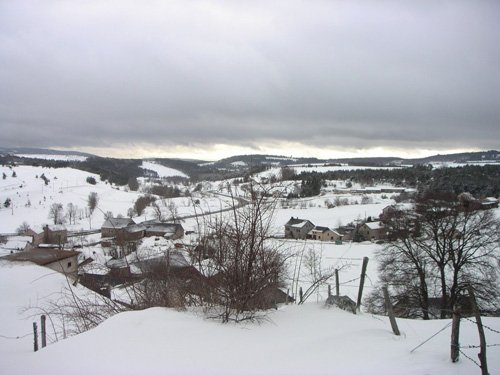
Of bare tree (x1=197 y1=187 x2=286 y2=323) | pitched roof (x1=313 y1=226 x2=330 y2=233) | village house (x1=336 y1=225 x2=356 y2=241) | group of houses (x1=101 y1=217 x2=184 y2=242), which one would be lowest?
village house (x1=336 y1=225 x2=356 y2=241)

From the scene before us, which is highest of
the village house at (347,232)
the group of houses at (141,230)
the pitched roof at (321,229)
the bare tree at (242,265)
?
the bare tree at (242,265)

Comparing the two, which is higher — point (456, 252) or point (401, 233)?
point (401, 233)

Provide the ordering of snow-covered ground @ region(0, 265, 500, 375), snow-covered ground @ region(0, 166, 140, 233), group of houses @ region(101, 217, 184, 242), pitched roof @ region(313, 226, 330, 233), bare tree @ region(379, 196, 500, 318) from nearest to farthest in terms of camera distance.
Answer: snow-covered ground @ region(0, 265, 500, 375)
group of houses @ region(101, 217, 184, 242)
bare tree @ region(379, 196, 500, 318)
pitched roof @ region(313, 226, 330, 233)
snow-covered ground @ region(0, 166, 140, 233)

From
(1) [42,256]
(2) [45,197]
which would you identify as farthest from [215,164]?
(1) [42,256]

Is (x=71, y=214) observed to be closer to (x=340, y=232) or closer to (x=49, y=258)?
(x=49, y=258)

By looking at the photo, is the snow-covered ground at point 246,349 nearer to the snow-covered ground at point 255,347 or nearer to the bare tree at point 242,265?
the snow-covered ground at point 255,347

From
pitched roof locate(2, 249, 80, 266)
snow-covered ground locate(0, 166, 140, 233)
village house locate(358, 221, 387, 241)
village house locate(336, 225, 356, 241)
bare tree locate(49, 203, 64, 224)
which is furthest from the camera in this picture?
snow-covered ground locate(0, 166, 140, 233)

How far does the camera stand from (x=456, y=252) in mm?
12781

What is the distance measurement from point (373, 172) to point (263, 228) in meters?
119

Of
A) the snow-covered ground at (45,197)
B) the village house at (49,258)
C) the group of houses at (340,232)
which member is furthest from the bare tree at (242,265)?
the snow-covered ground at (45,197)

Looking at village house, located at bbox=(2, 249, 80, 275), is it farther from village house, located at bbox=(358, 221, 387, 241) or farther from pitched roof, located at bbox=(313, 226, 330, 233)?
village house, located at bbox=(358, 221, 387, 241)

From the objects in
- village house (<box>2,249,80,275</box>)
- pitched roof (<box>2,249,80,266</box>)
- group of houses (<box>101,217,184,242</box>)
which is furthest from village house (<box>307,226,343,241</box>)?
pitched roof (<box>2,249,80,266</box>)

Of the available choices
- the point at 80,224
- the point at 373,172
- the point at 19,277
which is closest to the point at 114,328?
the point at 19,277

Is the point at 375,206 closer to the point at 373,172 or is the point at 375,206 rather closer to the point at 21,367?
the point at 373,172
